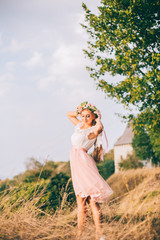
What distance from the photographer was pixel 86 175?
12.2ft

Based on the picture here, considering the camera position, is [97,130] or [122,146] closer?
[97,130]

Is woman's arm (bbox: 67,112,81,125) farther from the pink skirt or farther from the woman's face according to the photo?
the pink skirt

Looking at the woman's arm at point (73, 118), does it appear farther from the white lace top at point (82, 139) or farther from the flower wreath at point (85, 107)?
the white lace top at point (82, 139)

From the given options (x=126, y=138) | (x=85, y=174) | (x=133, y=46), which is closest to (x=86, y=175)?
(x=85, y=174)

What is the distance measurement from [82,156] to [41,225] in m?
1.39

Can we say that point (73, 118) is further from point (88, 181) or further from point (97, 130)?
point (88, 181)

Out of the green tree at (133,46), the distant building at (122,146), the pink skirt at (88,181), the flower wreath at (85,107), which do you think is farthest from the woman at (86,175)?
the distant building at (122,146)

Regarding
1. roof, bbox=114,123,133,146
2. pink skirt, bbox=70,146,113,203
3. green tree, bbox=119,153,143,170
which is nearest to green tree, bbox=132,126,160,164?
green tree, bbox=119,153,143,170

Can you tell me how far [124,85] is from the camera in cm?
893

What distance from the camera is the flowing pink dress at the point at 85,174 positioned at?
12.1 ft

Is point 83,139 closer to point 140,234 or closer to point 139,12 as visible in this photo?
point 140,234

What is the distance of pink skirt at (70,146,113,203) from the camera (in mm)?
3688

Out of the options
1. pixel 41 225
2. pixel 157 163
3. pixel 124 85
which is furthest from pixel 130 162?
pixel 41 225

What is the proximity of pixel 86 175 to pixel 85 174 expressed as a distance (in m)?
0.02
